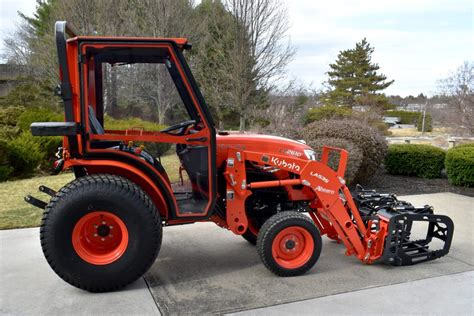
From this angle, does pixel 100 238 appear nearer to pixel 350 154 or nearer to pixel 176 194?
pixel 176 194

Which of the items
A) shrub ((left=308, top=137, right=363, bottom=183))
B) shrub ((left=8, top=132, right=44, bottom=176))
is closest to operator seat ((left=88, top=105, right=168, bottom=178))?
shrub ((left=308, top=137, right=363, bottom=183))

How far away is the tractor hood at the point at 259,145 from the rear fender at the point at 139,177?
664mm

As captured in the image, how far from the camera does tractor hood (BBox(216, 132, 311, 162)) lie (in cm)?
383

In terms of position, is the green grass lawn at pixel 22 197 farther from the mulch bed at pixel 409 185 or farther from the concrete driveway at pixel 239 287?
the mulch bed at pixel 409 185

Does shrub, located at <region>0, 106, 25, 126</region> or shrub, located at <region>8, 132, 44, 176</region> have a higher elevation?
shrub, located at <region>0, 106, 25, 126</region>

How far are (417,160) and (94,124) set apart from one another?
779cm

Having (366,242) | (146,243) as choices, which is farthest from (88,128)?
(366,242)

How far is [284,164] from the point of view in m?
3.81

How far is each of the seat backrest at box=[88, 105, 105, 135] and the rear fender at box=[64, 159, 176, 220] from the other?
28 cm

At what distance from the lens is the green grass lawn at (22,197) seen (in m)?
4.46

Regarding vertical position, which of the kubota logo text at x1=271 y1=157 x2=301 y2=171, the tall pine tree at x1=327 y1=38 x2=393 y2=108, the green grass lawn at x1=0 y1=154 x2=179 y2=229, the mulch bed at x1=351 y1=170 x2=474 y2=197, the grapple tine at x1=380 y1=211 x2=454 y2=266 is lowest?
the green grass lawn at x1=0 y1=154 x2=179 y2=229

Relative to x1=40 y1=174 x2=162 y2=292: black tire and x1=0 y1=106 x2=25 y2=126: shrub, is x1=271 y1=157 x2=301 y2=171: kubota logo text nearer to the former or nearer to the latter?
x1=40 y1=174 x2=162 y2=292: black tire

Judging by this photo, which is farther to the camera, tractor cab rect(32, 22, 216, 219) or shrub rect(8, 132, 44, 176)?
shrub rect(8, 132, 44, 176)

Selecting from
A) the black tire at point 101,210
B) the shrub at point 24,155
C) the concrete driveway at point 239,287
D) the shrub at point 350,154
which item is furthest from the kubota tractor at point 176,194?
the shrub at point 24,155
